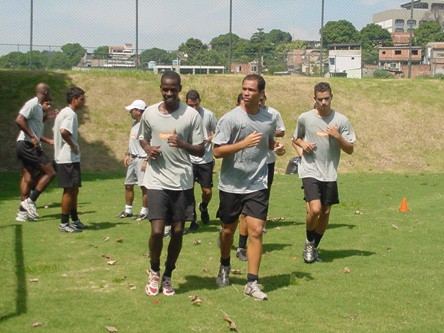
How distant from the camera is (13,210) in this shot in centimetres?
1491

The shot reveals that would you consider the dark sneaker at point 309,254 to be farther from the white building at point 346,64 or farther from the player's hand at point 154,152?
the white building at point 346,64

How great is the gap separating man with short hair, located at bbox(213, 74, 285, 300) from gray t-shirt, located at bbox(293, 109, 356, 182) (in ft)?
5.26

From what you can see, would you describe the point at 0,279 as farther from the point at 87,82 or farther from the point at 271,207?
the point at 87,82

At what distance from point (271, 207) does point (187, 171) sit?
329 inches

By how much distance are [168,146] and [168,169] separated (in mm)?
241

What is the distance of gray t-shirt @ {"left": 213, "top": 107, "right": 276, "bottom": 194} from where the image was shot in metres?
7.85

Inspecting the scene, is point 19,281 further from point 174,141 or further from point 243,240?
point 243,240

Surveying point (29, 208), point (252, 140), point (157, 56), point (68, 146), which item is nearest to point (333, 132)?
point (252, 140)

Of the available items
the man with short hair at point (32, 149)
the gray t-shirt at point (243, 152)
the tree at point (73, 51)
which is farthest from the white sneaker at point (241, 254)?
the tree at point (73, 51)

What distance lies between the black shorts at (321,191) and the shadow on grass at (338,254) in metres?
0.86

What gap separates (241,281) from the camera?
8594mm

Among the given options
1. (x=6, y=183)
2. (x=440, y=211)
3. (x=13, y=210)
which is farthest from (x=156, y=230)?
(x=6, y=183)

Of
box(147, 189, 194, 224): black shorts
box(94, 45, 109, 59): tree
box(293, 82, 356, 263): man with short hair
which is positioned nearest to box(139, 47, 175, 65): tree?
box(94, 45, 109, 59): tree

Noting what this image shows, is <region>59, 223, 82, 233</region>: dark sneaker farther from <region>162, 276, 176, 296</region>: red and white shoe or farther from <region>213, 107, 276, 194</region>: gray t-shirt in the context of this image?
<region>213, 107, 276, 194</region>: gray t-shirt
